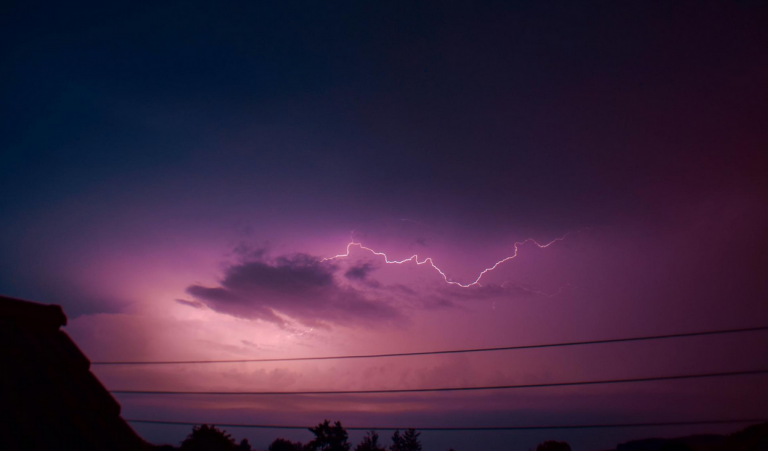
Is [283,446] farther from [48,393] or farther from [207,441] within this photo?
[48,393]

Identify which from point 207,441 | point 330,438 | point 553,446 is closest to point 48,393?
point 207,441

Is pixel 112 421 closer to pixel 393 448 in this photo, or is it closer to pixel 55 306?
pixel 55 306

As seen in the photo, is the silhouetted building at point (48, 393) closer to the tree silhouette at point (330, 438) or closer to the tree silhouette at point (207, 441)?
the tree silhouette at point (207, 441)

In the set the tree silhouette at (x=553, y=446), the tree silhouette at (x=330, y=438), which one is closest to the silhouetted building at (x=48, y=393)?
the tree silhouette at (x=553, y=446)

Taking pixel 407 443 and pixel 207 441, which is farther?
pixel 407 443

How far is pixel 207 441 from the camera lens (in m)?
17.2

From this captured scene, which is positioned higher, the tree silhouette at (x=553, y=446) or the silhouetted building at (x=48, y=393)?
the silhouetted building at (x=48, y=393)

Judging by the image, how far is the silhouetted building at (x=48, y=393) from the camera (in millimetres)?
2848

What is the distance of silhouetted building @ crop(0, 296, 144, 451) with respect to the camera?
2848mm

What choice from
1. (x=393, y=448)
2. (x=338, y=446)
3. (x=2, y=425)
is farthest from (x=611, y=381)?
(x=393, y=448)

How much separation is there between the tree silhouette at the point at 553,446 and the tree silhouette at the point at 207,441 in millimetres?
14346

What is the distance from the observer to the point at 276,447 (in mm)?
45156

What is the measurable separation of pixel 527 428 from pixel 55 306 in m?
12.3

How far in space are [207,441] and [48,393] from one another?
16.8m
